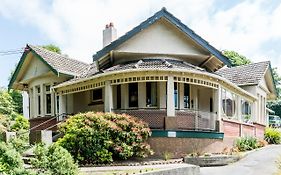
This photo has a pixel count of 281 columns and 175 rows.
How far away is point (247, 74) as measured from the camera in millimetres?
28266

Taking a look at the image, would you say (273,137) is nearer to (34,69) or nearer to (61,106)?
(61,106)

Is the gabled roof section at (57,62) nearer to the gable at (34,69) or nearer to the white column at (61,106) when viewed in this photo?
the gable at (34,69)

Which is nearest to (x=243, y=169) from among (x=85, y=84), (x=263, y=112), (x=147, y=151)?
(x=147, y=151)

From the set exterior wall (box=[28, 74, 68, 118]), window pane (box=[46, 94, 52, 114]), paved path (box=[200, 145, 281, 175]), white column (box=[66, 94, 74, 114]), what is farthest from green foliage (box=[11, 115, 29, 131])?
paved path (box=[200, 145, 281, 175])

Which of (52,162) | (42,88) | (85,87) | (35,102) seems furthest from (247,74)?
(52,162)

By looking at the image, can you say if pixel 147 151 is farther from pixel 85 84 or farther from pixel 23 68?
pixel 23 68

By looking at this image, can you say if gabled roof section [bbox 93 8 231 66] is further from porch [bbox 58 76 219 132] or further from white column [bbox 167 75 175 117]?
white column [bbox 167 75 175 117]

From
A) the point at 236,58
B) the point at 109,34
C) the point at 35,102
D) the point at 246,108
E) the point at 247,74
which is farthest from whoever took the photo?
the point at 236,58

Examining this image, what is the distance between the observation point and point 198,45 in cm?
2120

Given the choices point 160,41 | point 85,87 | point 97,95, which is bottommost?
point 97,95

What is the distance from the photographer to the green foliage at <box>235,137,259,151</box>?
20.9 meters

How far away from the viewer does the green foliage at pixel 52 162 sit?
1123 cm

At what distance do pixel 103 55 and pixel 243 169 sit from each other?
9453mm

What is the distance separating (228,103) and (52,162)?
14390 mm
